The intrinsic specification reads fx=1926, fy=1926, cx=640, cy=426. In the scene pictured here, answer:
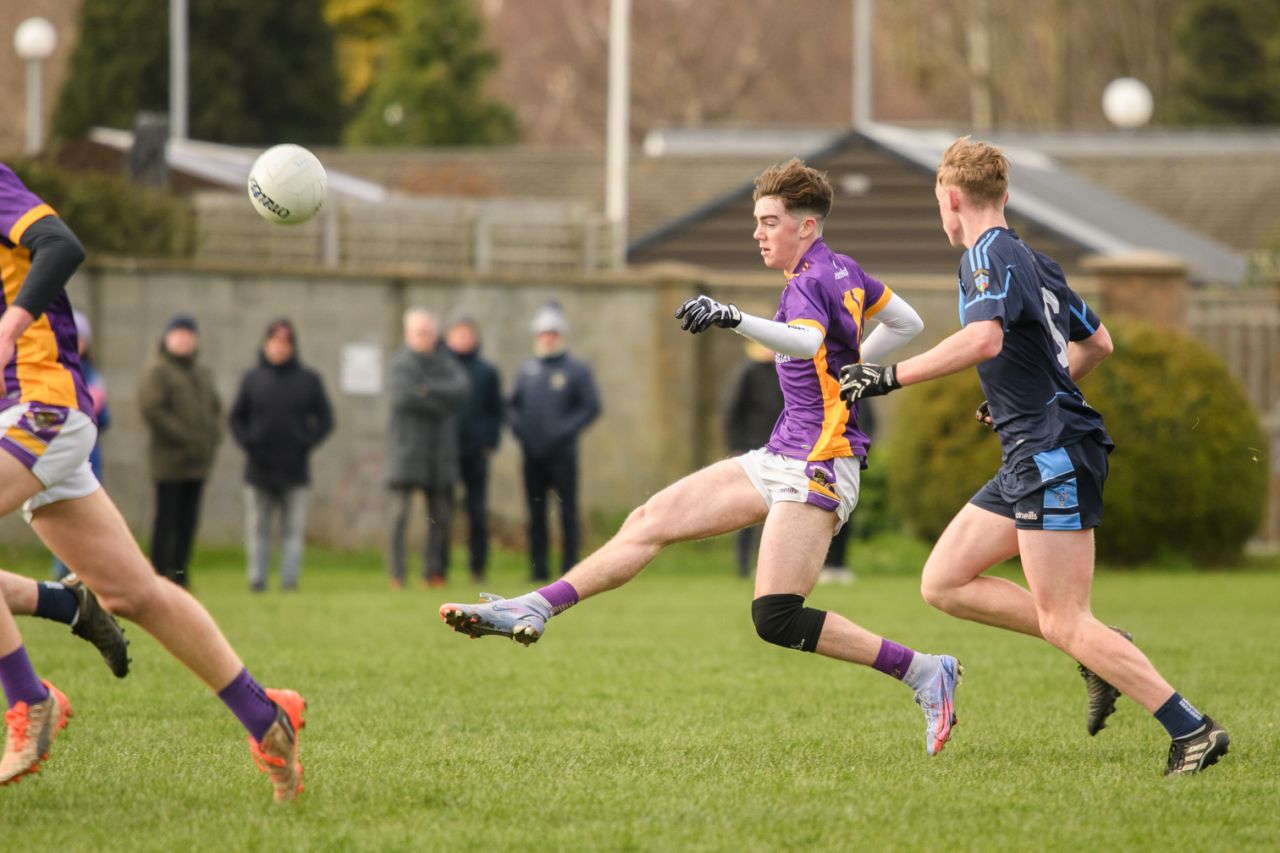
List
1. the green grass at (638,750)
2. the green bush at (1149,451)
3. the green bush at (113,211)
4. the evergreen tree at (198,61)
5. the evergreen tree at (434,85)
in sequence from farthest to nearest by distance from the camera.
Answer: the evergreen tree at (434,85) → the evergreen tree at (198,61) → the green bush at (113,211) → the green bush at (1149,451) → the green grass at (638,750)

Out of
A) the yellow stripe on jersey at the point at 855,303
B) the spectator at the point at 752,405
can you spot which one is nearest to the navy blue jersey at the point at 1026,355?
the yellow stripe on jersey at the point at 855,303

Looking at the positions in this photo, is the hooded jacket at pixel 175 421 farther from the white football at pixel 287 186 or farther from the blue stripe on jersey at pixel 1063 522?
the blue stripe on jersey at pixel 1063 522

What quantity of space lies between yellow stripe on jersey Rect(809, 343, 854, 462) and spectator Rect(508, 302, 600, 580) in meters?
9.22

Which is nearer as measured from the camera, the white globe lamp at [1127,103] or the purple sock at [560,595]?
the purple sock at [560,595]

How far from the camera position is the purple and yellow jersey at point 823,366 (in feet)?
23.0

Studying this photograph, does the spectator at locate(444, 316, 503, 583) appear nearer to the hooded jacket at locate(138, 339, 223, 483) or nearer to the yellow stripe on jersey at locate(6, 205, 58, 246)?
the hooded jacket at locate(138, 339, 223, 483)

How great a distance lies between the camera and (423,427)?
15867 millimetres

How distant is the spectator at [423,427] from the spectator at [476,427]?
0.47 m

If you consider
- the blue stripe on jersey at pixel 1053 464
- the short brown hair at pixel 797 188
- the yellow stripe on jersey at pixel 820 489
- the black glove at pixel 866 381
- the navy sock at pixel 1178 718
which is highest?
the short brown hair at pixel 797 188

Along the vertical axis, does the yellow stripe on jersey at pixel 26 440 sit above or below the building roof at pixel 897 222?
below

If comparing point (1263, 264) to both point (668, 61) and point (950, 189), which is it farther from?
point (668, 61)

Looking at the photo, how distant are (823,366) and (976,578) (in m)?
0.98

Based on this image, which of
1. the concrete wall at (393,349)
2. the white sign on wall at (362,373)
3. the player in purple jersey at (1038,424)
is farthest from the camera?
the white sign on wall at (362,373)

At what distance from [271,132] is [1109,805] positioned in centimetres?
4364
